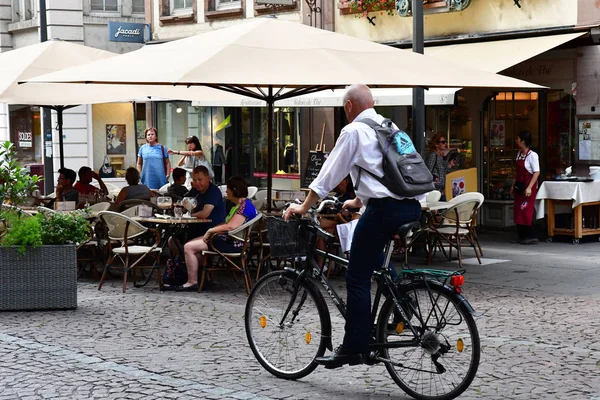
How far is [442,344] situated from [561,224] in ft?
33.3

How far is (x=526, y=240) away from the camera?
16078mm

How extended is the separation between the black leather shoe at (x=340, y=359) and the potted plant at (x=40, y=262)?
4013 mm

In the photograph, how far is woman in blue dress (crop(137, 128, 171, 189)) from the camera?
19.2 m

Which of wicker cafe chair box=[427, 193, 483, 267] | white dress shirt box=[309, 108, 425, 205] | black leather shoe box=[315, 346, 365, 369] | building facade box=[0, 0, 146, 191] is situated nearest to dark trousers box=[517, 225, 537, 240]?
wicker cafe chair box=[427, 193, 483, 267]

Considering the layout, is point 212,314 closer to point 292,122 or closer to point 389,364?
point 389,364

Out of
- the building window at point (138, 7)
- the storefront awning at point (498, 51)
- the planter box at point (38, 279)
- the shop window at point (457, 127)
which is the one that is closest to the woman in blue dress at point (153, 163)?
the shop window at point (457, 127)

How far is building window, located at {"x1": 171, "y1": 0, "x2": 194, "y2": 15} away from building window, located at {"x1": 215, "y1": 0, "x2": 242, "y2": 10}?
1.04 metres

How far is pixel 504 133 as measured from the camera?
18.6 m

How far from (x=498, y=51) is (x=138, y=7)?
17056 millimetres

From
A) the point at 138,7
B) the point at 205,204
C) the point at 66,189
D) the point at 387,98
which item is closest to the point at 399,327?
the point at 205,204

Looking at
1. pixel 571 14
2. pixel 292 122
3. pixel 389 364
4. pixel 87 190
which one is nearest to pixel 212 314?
pixel 389 364

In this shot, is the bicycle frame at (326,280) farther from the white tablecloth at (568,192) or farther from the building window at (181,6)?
the building window at (181,6)

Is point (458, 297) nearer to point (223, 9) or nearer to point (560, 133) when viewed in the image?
point (560, 133)

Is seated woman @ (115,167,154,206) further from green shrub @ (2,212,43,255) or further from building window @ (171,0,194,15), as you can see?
building window @ (171,0,194,15)
